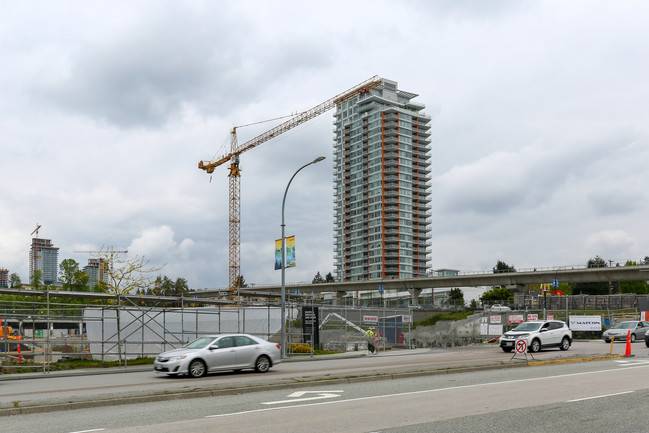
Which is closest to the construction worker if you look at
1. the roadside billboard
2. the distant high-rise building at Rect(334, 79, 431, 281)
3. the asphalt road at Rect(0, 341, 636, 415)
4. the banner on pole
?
the banner on pole

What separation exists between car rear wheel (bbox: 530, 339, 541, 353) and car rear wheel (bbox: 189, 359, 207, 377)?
17.6 m

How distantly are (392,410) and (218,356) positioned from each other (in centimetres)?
1000

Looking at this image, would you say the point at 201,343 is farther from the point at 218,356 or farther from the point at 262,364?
the point at 262,364

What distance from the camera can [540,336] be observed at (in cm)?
3100

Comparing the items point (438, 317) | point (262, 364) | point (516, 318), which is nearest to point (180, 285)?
point (438, 317)

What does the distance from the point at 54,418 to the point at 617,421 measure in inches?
390

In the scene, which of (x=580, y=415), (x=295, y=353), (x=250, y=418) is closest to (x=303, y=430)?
(x=250, y=418)

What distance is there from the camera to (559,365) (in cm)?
2258

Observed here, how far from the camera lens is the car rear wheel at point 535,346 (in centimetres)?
3055

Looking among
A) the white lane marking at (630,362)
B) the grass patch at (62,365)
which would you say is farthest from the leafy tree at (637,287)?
the grass patch at (62,365)

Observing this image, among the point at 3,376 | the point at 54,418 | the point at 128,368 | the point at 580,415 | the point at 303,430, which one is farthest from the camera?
the point at 128,368

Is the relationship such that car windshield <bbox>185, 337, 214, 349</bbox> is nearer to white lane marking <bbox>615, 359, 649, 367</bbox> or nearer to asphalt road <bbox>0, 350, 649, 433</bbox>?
asphalt road <bbox>0, 350, 649, 433</bbox>

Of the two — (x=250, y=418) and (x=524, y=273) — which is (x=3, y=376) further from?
(x=524, y=273)

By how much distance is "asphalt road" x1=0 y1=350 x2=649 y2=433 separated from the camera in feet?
32.4
